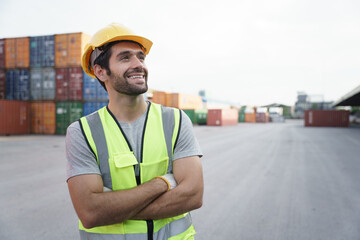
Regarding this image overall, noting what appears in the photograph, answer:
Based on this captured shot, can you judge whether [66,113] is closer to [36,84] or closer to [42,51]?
[36,84]

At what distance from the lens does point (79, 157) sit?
137cm

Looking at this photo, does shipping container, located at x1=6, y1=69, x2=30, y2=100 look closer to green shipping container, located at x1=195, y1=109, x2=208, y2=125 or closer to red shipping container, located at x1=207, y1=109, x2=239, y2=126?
green shipping container, located at x1=195, y1=109, x2=208, y2=125

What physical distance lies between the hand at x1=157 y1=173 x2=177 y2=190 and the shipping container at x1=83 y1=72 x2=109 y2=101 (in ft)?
47.5

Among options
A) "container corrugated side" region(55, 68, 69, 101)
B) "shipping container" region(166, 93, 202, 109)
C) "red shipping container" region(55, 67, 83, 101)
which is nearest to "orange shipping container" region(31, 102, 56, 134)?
"container corrugated side" region(55, 68, 69, 101)

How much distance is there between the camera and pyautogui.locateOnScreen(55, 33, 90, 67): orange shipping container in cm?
1512

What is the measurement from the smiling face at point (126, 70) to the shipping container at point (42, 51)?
16.8 meters

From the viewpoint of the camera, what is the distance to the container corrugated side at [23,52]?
628 inches

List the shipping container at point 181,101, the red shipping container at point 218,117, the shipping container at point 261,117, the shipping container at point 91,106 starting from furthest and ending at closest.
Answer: the shipping container at point 261,117, the red shipping container at point 218,117, the shipping container at point 181,101, the shipping container at point 91,106

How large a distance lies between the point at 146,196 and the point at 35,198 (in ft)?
13.2

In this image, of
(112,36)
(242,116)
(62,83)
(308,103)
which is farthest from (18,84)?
(308,103)

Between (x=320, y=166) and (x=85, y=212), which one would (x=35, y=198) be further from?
(x=320, y=166)

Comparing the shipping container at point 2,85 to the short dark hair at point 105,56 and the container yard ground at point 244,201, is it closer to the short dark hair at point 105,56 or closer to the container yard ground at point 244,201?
the container yard ground at point 244,201

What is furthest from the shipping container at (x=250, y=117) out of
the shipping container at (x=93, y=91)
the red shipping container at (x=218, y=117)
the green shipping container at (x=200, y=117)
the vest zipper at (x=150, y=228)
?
the vest zipper at (x=150, y=228)

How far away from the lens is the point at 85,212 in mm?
1308
